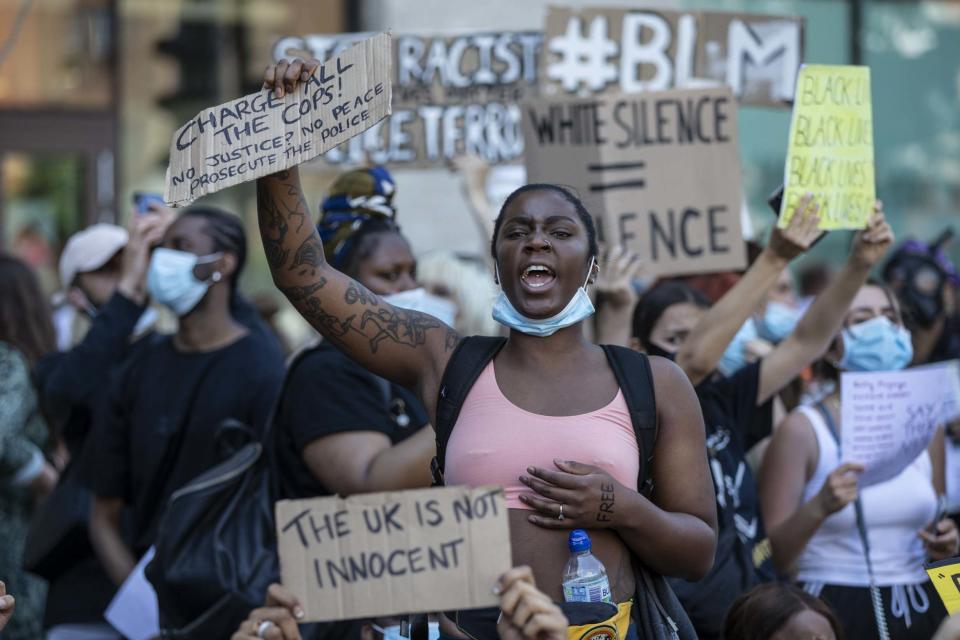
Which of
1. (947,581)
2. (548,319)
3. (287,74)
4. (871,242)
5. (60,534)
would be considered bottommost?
(60,534)

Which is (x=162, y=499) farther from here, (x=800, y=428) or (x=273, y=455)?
(x=800, y=428)

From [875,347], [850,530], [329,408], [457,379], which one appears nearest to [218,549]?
[329,408]

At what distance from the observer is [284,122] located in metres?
3.11

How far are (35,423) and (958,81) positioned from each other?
823 centimetres

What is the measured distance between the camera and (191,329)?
4906 millimetres

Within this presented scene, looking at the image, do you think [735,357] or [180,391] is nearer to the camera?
[180,391]

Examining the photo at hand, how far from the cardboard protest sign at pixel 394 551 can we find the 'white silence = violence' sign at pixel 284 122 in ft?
2.60

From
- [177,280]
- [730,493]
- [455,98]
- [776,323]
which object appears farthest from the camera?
[455,98]

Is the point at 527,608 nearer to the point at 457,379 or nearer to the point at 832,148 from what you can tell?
the point at 457,379

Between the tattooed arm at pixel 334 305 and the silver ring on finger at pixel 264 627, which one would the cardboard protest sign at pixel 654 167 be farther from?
the silver ring on finger at pixel 264 627

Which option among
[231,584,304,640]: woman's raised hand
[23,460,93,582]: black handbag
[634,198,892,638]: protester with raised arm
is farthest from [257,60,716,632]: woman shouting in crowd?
[23,460,93,582]: black handbag

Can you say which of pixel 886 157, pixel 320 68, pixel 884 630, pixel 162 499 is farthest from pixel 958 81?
pixel 320 68

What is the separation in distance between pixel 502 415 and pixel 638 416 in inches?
11.4

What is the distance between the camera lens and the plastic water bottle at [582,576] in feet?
9.61
